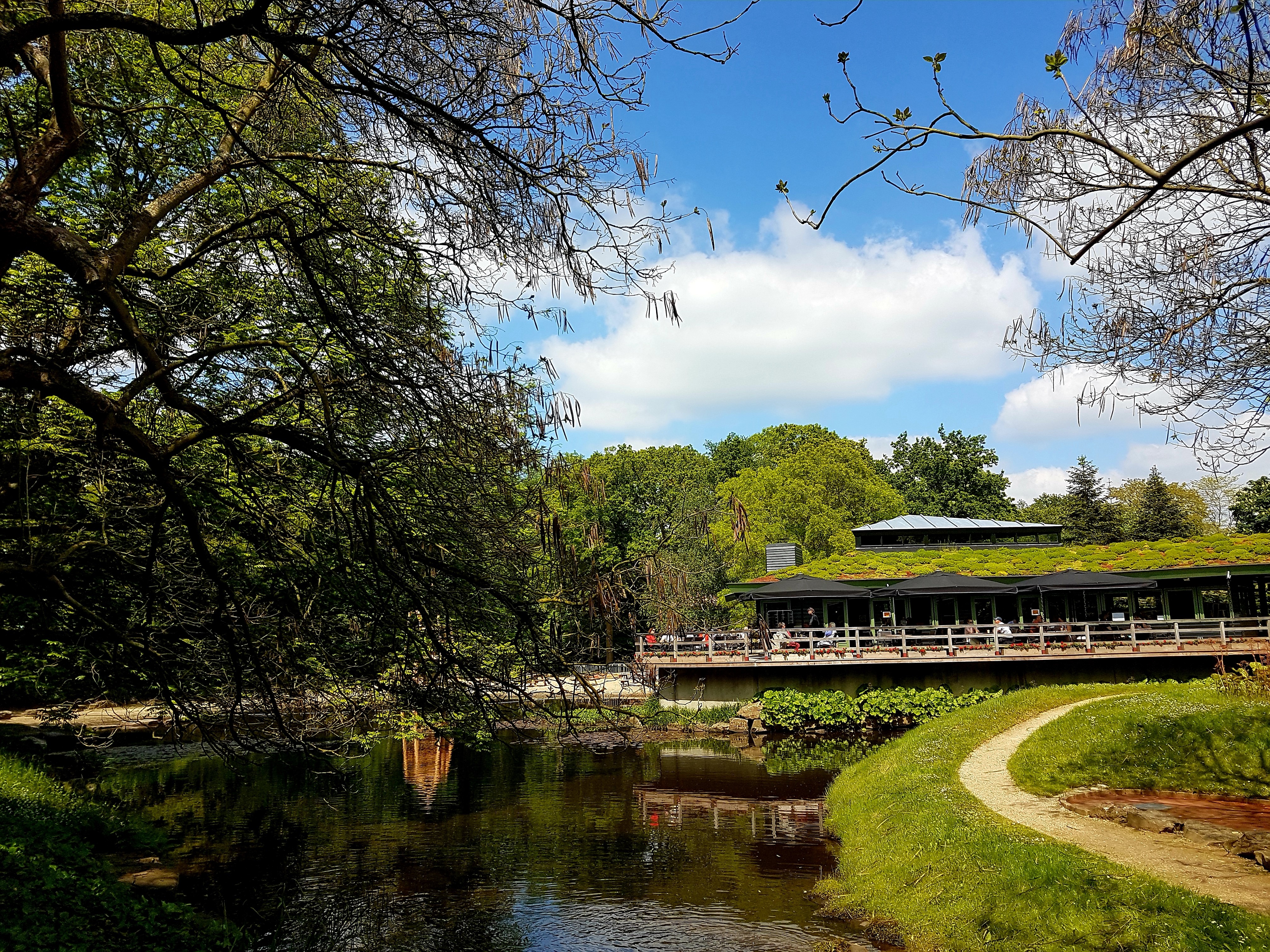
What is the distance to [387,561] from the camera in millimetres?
5609

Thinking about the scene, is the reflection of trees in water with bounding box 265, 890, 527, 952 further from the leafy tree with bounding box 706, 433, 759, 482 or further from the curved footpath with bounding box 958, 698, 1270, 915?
the leafy tree with bounding box 706, 433, 759, 482

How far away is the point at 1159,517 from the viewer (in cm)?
5772

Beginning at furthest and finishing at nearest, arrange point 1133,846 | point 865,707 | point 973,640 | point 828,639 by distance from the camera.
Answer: point 828,639 < point 973,640 < point 865,707 < point 1133,846

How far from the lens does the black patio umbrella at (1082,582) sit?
30469 mm

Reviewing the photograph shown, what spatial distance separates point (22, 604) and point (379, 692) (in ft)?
25.8

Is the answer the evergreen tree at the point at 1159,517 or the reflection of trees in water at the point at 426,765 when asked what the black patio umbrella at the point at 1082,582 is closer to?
the reflection of trees in water at the point at 426,765

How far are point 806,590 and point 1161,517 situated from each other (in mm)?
38889

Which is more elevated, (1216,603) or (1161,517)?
(1161,517)

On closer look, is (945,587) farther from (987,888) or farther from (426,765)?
(987,888)

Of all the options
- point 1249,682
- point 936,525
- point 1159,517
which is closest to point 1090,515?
point 1159,517

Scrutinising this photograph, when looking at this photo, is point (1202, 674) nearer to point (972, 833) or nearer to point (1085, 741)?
point (1085, 741)

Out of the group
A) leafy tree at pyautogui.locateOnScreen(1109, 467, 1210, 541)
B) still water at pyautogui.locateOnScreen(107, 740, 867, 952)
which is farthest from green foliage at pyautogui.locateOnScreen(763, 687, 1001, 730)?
leafy tree at pyautogui.locateOnScreen(1109, 467, 1210, 541)

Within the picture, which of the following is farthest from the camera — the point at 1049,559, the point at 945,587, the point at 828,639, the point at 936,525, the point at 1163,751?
the point at 936,525

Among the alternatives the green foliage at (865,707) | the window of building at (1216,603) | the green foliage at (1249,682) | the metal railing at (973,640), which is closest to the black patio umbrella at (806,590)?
the metal railing at (973,640)
